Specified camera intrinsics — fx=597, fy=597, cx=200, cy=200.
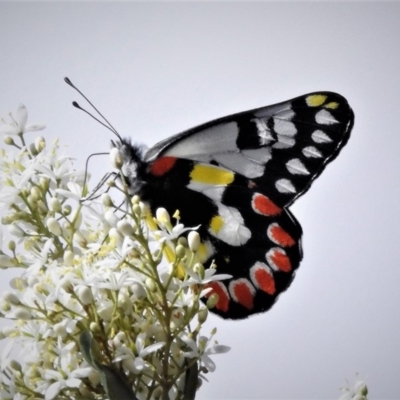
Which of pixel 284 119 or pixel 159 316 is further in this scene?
pixel 284 119

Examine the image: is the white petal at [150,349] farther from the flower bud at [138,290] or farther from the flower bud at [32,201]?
the flower bud at [32,201]

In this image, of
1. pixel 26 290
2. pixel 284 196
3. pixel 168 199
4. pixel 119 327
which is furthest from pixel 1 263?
pixel 284 196

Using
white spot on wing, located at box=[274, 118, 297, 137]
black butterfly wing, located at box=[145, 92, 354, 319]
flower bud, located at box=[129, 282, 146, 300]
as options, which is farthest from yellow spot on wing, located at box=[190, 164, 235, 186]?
flower bud, located at box=[129, 282, 146, 300]

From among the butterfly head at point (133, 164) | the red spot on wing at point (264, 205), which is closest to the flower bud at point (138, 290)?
the butterfly head at point (133, 164)

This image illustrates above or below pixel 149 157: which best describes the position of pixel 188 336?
below

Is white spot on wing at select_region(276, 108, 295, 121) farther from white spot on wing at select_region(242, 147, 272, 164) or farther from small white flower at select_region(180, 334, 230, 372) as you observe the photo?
small white flower at select_region(180, 334, 230, 372)

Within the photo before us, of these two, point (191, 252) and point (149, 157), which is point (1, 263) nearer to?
point (191, 252)
